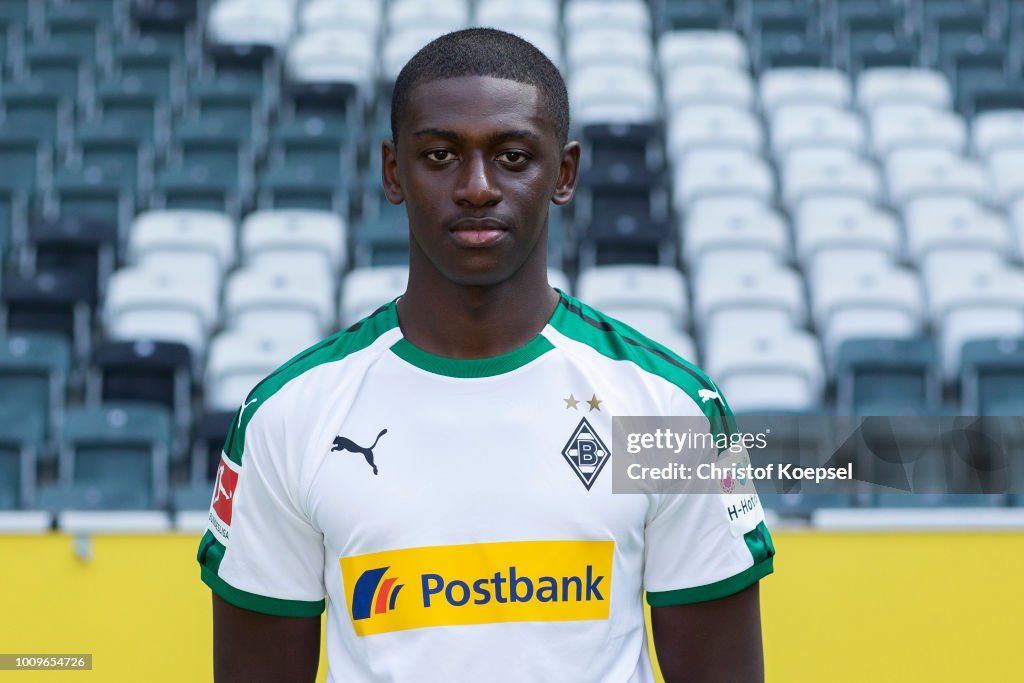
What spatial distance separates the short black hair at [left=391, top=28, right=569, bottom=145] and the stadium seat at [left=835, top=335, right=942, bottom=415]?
5.25 metres

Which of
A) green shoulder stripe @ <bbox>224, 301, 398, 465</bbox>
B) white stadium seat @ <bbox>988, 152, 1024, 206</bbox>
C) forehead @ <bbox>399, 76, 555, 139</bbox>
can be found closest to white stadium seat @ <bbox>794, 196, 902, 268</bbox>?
white stadium seat @ <bbox>988, 152, 1024, 206</bbox>

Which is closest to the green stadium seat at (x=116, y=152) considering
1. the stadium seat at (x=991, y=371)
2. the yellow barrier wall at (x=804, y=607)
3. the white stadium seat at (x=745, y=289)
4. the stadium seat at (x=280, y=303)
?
the stadium seat at (x=280, y=303)

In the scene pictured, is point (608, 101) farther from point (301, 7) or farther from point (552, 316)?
Result: point (552, 316)

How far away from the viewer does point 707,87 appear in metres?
9.62

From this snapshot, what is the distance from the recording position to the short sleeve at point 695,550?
170cm

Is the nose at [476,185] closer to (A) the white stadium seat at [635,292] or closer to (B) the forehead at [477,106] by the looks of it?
(B) the forehead at [477,106]

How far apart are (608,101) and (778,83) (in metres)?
1.38

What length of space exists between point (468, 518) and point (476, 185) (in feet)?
1.42

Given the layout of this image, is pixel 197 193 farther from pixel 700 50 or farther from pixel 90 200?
pixel 700 50

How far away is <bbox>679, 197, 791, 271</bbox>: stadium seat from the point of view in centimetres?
773

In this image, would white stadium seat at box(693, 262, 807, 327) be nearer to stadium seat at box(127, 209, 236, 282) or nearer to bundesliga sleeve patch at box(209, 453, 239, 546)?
stadium seat at box(127, 209, 236, 282)

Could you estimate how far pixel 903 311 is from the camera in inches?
287

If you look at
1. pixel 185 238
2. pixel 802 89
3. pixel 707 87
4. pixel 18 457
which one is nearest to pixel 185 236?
pixel 185 238

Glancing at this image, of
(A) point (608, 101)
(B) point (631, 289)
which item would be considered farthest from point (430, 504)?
(A) point (608, 101)
